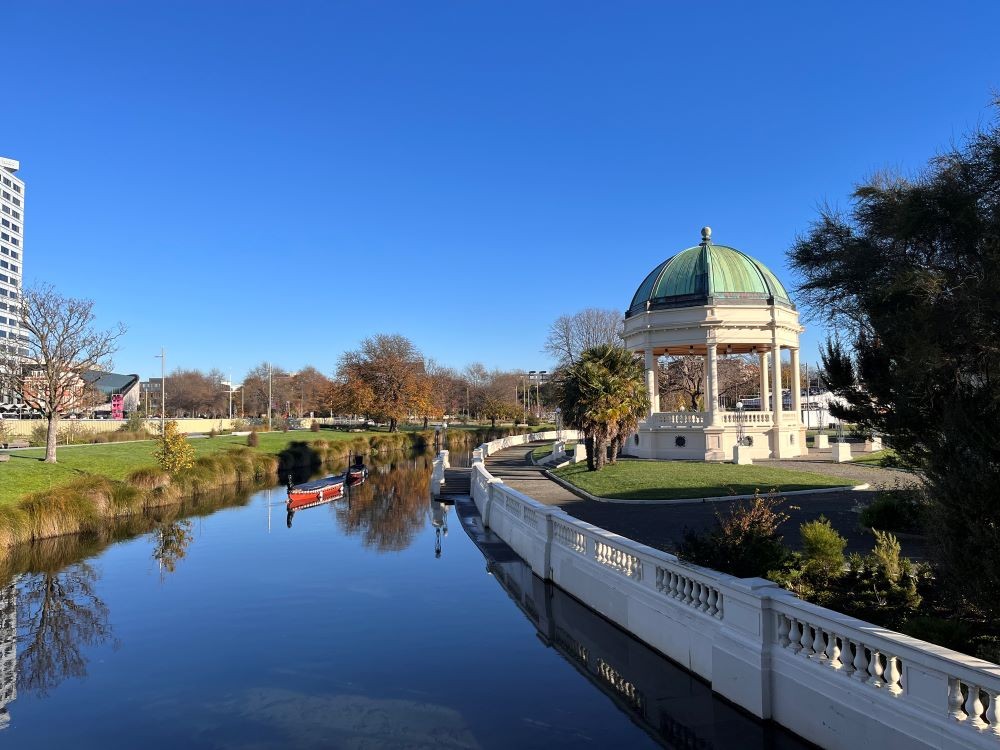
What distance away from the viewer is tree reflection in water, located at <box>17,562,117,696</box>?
10000 mm

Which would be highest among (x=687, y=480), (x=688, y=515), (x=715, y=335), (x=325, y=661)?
(x=715, y=335)

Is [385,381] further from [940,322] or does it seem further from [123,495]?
[940,322]

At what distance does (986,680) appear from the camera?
4762 millimetres

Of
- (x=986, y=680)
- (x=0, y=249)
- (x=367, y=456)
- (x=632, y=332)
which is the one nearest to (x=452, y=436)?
(x=367, y=456)

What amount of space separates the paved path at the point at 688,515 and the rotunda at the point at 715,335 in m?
8.28

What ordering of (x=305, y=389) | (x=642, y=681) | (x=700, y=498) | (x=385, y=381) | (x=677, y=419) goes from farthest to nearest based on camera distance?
(x=305, y=389), (x=385, y=381), (x=677, y=419), (x=700, y=498), (x=642, y=681)

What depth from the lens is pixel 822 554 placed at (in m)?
9.37

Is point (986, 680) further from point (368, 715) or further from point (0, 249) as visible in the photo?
point (0, 249)

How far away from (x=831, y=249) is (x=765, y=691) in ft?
20.7

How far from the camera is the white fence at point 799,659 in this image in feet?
16.6

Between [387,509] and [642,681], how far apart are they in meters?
20.1

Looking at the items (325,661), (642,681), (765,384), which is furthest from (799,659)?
(765,384)

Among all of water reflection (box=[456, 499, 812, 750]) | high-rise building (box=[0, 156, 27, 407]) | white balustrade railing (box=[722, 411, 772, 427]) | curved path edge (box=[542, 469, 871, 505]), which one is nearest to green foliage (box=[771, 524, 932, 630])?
water reflection (box=[456, 499, 812, 750])

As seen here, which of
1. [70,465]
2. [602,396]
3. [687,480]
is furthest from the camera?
[602,396]
